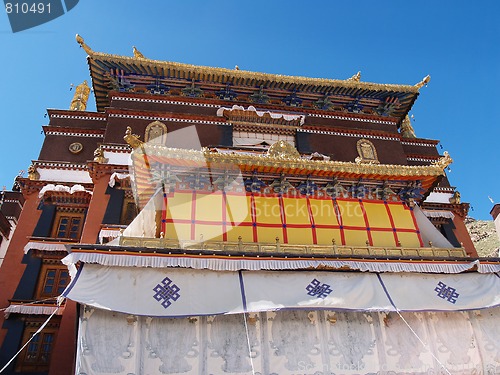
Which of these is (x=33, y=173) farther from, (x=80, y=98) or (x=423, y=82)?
(x=423, y=82)

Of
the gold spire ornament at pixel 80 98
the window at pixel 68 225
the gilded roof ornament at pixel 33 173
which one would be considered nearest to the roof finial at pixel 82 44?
the gold spire ornament at pixel 80 98

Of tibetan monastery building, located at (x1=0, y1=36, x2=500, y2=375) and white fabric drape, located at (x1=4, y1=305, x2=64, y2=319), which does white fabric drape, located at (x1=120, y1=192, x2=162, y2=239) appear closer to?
tibetan monastery building, located at (x1=0, y1=36, x2=500, y2=375)

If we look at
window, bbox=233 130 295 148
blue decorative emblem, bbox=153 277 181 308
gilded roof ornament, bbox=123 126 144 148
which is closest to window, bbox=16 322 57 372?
blue decorative emblem, bbox=153 277 181 308

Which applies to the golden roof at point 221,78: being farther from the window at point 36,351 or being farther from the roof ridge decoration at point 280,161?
the window at point 36,351

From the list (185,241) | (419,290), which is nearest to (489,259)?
(419,290)

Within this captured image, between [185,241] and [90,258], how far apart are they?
2545mm

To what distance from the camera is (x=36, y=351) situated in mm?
13570

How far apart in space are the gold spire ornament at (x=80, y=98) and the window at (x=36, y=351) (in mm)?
11132

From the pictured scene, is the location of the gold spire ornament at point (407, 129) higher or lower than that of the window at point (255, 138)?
Answer: higher

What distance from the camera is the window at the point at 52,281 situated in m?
14.8

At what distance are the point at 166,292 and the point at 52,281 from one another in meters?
7.41

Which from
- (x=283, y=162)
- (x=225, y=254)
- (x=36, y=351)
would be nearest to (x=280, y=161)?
(x=283, y=162)

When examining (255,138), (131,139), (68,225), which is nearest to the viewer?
(131,139)

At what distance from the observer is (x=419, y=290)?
11250 millimetres
